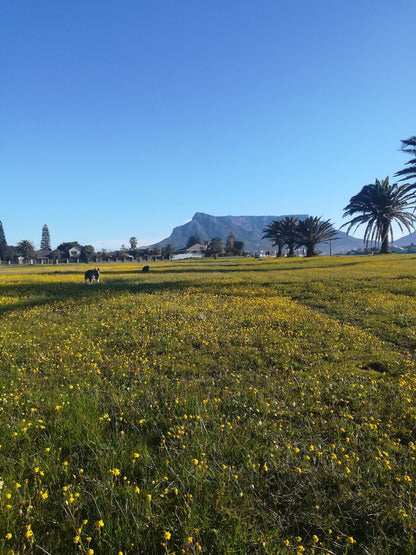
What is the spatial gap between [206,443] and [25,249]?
147 m

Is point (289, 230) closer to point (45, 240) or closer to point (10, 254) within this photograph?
point (10, 254)

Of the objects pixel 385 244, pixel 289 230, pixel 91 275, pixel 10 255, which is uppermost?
pixel 289 230

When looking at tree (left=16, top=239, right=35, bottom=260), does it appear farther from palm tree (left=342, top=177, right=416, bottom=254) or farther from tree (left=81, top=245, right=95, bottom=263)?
palm tree (left=342, top=177, right=416, bottom=254)

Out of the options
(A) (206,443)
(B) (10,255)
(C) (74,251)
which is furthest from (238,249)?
(A) (206,443)

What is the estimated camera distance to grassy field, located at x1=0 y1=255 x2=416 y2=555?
2477 millimetres

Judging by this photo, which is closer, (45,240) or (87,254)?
(87,254)

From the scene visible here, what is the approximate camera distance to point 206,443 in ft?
11.4

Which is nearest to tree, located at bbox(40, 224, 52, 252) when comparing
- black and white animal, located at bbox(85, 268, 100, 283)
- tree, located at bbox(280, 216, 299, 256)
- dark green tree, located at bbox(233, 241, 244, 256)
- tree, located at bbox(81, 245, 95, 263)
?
tree, located at bbox(81, 245, 95, 263)

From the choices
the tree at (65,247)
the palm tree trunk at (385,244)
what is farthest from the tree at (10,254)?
the palm tree trunk at (385,244)

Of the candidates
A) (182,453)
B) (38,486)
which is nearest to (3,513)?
(38,486)

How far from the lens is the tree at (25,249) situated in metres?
122

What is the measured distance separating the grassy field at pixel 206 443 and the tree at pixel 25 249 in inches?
5259

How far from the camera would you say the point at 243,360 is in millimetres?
6469

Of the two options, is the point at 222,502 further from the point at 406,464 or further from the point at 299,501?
the point at 406,464
